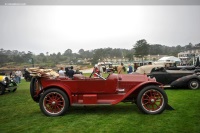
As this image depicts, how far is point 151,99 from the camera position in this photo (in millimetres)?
5113

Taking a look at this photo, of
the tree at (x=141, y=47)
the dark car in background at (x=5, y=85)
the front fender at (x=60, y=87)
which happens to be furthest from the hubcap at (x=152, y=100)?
the tree at (x=141, y=47)

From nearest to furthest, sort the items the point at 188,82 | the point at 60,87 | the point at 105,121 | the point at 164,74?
the point at 105,121, the point at 60,87, the point at 188,82, the point at 164,74

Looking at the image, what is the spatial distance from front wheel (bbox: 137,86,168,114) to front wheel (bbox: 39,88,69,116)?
75.3 inches

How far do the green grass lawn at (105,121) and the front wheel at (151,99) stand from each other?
0.17 meters

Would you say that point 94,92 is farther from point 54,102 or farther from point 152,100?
point 152,100

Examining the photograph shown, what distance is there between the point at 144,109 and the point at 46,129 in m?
2.44

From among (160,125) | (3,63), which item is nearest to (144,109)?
(160,125)

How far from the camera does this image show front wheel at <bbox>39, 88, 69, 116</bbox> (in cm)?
516

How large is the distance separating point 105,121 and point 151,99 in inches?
53.3

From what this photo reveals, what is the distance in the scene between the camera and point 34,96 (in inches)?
214

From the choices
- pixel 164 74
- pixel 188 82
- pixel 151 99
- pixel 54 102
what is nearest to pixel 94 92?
pixel 54 102

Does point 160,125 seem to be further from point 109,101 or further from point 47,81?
point 47,81

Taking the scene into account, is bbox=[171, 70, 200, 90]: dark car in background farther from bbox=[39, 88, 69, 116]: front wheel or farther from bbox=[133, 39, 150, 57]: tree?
bbox=[133, 39, 150, 57]: tree

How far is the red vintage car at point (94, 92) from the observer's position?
16.8ft
